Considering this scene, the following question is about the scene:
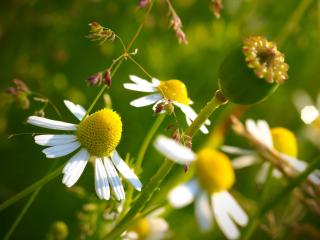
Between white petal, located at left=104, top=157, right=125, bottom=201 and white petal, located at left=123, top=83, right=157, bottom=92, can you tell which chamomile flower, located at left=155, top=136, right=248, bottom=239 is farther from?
white petal, located at left=123, top=83, right=157, bottom=92

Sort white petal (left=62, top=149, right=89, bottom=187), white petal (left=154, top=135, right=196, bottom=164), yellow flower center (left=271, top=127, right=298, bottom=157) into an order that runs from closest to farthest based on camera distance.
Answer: white petal (left=154, top=135, right=196, bottom=164)
white petal (left=62, top=149, right=89, bottom=187)
yellow flower center (left=271, top=127, right=298, bottom=157)

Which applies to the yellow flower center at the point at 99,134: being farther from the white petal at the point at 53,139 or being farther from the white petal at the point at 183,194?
the white petal at the point at 183,194

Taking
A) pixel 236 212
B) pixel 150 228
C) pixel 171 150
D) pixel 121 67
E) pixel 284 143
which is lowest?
pixel 121 67

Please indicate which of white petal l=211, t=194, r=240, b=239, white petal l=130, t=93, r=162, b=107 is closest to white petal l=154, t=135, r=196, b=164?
white petal l=211, t=194, r=240, b=239

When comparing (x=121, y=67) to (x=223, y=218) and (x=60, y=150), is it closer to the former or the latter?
(x=60, y=150)

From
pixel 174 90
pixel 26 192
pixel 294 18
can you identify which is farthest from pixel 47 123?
pixel 294 18

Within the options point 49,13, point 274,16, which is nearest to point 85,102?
point 49,13

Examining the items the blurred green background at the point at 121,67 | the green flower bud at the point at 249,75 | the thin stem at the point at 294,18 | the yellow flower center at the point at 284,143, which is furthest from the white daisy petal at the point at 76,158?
the thin stem at the point at 294,18

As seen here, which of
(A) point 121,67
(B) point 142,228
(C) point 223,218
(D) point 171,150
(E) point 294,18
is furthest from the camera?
(A) point 121,67
